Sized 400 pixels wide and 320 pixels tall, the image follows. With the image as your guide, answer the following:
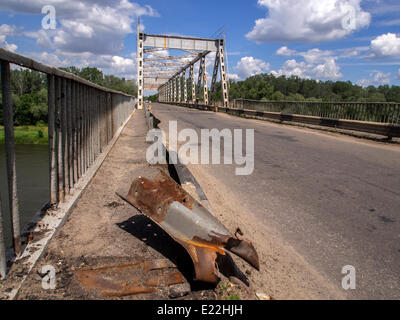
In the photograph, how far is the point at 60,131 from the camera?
11.5 feet

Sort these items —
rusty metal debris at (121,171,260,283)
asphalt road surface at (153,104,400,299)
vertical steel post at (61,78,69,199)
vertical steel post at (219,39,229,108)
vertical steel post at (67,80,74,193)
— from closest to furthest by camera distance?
rusty metal debris at (121,171,260,283)
asphalt road surface at (153,104,400,299)
vertical steel post at (61,78,69,199)
vertical steel post at (67,80,74,193)
vertical steel post at (219,39,229,108)

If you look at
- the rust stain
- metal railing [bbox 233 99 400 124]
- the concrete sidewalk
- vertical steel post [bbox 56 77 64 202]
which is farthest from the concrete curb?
metal railing [bbox 233 99 400 124]

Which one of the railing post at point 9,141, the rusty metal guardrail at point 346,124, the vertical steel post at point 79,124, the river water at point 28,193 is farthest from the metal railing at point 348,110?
the railing post at point 9,141

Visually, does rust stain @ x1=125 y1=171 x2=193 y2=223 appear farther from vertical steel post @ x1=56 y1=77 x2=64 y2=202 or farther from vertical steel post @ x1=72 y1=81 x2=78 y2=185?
vertical steel post @ x1=72 y1=81 x2=78 y2=185

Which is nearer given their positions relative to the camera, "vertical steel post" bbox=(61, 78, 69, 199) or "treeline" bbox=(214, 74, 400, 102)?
"vertical steel post" bbox=(61, 78, 69, 199)

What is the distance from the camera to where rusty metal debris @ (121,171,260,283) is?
2.29 meters

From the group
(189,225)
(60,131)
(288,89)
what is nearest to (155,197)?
(189,225)

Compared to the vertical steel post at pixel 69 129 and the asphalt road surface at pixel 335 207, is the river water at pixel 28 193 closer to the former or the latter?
the vertical steel post at pixel 69 129

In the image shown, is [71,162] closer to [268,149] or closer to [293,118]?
[268,149]

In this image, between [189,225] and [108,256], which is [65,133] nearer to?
[108,256]

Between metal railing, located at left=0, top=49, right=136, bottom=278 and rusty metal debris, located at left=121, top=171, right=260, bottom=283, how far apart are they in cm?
98

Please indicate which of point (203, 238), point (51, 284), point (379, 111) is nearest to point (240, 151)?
point (203, 238)

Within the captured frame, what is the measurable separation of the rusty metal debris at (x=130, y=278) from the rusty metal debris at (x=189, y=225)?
25 centimetres
